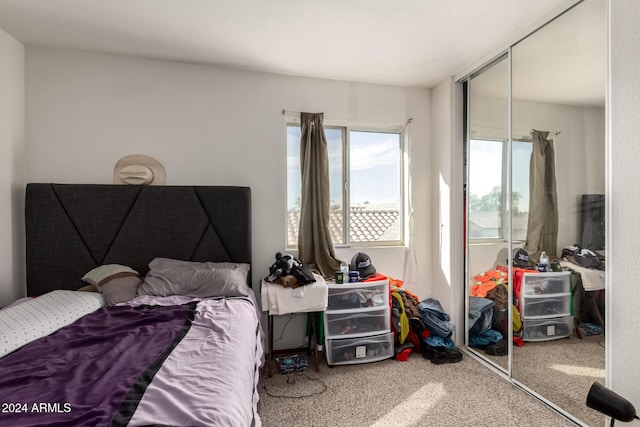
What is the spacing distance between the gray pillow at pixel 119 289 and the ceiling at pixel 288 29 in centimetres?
181

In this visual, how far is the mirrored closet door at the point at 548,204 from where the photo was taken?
1863 millimetres

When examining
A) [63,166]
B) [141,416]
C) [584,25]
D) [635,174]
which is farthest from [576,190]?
[63,166]

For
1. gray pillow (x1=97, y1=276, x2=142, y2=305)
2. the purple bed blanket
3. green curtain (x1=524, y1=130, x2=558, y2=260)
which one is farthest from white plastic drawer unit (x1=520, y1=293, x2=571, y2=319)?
gray pillow (x1=97, y1=276, x2=142, y2=305)

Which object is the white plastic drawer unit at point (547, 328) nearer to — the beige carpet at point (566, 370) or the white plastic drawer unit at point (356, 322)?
the beige carpet at point (566, 370)

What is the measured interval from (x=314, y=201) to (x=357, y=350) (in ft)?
4.53

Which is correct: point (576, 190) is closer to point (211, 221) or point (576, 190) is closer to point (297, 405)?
point (297, 405)

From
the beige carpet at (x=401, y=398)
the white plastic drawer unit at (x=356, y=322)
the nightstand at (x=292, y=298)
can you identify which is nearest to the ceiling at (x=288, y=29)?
the nightstand at (x=292, y=298)

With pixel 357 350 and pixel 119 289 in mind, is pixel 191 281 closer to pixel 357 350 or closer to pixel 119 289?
pixel 119 289

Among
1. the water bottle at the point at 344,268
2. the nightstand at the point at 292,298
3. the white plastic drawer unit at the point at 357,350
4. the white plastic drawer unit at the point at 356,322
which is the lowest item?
the white plastic drawer unit at the point at 357,350

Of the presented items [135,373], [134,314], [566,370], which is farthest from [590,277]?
[134,314]

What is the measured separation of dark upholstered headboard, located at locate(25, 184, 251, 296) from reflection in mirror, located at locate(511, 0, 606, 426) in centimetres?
223

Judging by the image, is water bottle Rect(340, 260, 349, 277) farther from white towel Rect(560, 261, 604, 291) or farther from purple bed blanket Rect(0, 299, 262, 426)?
white towel Rect(560, 261, 604, 291)

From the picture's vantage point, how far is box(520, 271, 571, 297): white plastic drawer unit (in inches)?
81.7

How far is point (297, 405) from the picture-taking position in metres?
2.20
